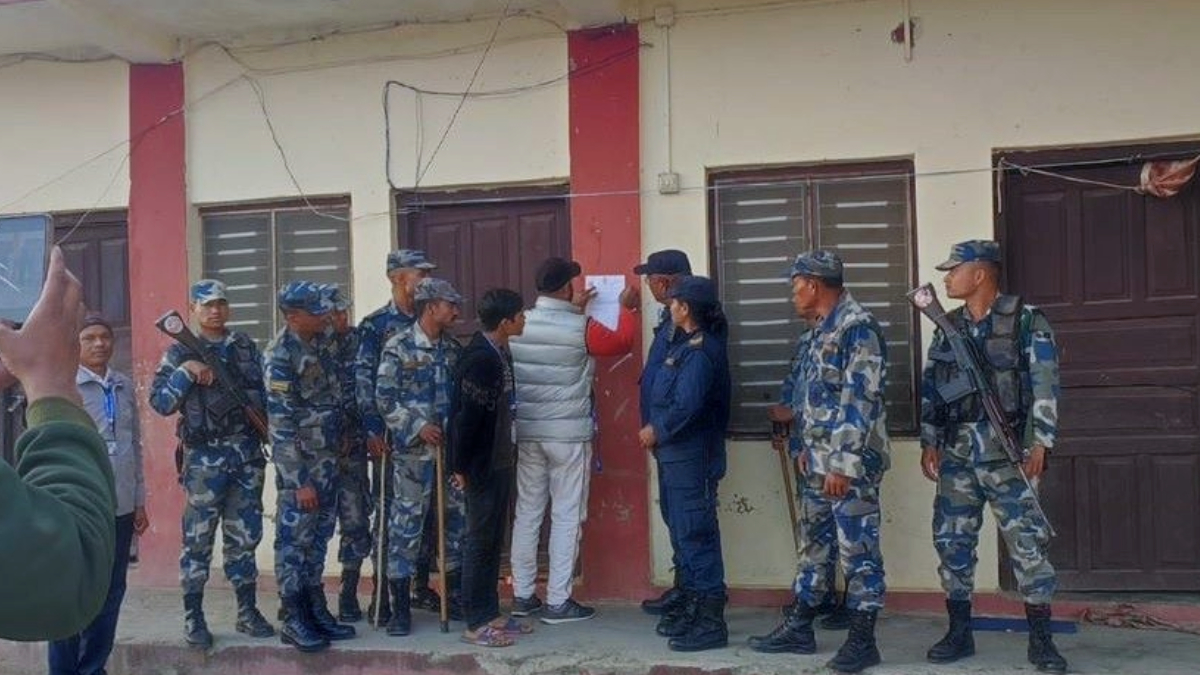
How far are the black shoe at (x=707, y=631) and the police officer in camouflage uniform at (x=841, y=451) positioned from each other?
21 centimetres

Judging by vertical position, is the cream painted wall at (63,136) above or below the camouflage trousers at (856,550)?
above

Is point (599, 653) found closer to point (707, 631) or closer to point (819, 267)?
point (707, 631)

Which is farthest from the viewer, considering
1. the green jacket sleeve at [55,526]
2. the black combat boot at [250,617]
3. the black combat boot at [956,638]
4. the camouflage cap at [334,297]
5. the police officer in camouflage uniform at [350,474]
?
the police officer in camouflage uniform at [350,474]

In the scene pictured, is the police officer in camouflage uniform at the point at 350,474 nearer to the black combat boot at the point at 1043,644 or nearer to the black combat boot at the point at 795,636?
the black combat boot at the point at 795,636

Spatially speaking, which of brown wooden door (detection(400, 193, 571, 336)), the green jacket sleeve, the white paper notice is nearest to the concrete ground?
the white paper notice

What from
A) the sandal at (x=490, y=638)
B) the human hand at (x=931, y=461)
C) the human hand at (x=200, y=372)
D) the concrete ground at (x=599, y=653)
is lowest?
the concrete ground at (x=599, y=653)

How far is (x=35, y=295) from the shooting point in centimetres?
243

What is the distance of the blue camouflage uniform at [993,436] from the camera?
5.61 metres

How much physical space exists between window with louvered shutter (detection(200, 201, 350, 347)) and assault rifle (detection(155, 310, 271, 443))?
1599 millimetres

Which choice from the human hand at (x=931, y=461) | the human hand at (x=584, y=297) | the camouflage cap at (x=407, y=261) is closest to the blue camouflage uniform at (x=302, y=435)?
the camouflage cap at (x=407, y=261)

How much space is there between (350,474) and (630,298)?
1814 millimetres

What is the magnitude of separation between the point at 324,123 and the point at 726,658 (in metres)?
4.11

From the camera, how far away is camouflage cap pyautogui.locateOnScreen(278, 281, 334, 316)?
249 inches

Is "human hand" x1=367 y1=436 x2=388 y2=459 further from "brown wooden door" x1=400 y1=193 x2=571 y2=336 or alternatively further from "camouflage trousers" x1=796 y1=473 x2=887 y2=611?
"camouflage trousers" x1=796 y1=473 x2=887 y2=611
